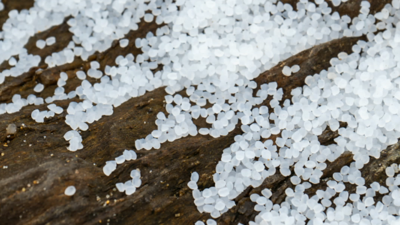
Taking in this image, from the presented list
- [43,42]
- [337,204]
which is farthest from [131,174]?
[43,42]

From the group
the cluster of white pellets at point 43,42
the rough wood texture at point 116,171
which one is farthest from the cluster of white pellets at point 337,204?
the cluster of white pellets at point 43,42

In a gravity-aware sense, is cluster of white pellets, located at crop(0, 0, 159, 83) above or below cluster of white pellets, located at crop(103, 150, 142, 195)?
above

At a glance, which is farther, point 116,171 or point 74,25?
point 74,25

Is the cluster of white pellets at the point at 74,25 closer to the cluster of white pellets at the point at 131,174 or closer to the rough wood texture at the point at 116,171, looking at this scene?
the rough wood texture at the point at 116,171

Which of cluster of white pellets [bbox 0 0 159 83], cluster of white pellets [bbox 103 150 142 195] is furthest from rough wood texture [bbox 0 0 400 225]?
cluster of white pellets [bbox 0 0 159 83]

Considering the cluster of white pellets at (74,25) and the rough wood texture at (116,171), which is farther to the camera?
the cluster of white pellets at (74,25)

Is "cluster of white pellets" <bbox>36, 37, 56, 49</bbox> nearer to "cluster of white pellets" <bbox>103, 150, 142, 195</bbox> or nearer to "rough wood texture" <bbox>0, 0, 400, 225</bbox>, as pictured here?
"rough wood texture" <bbox>0, 0, 400, 225</bbox>

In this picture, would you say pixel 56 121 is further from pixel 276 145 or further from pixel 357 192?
pixel 357 192

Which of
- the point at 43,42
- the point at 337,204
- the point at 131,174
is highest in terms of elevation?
the point at 43,42

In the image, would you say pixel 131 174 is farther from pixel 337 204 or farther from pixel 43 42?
pixel 43 42
